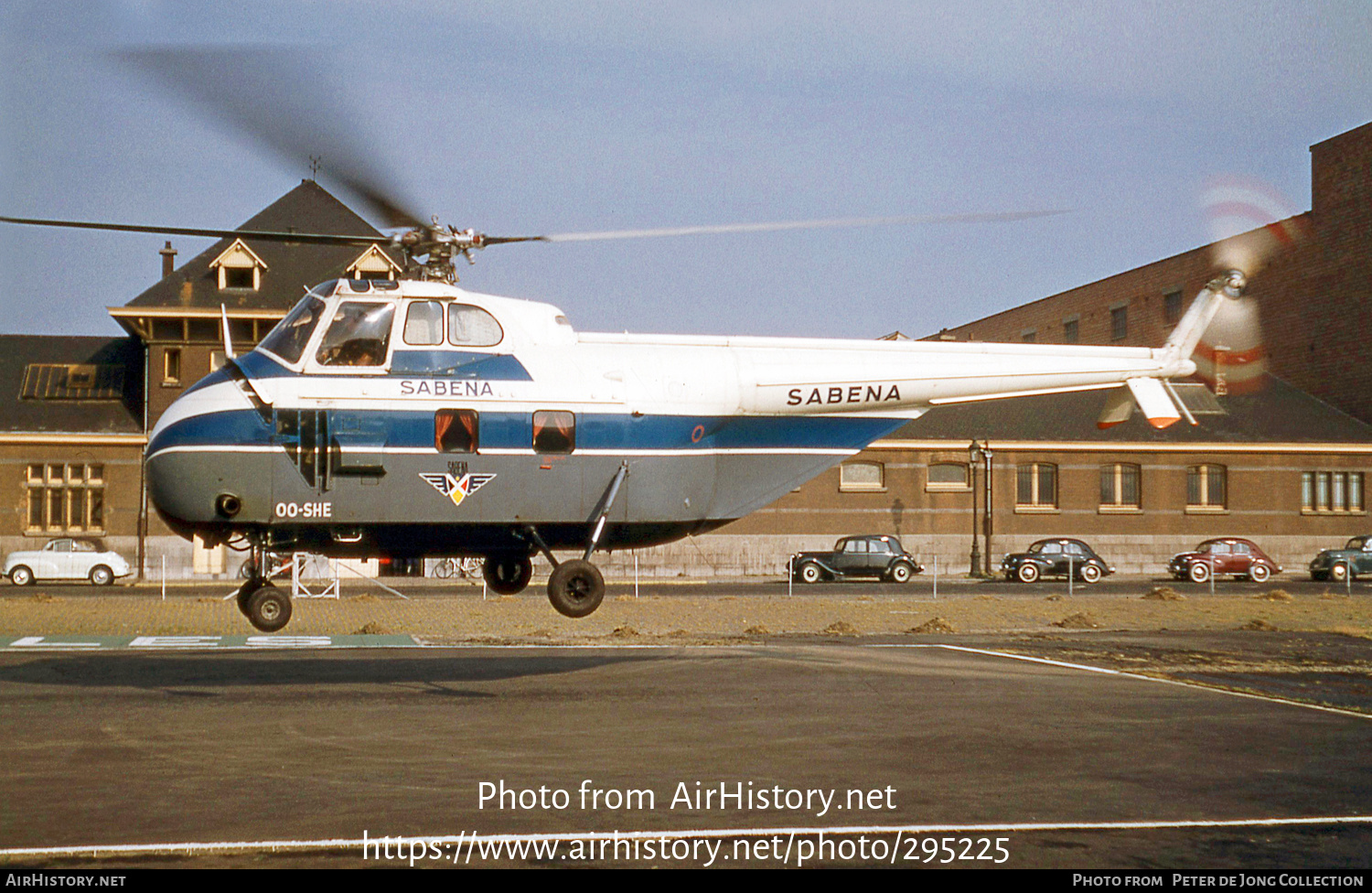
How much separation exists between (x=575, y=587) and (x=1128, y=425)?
51048 mm

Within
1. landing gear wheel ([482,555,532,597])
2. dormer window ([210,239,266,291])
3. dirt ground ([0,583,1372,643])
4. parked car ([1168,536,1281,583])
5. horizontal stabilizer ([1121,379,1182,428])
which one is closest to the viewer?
landing gear wheel ([482,555,532,597])

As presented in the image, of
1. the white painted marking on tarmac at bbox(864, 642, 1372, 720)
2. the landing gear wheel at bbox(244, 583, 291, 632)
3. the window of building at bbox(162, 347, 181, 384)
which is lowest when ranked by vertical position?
the white painted marking on tarmac at bbox(864, 642, 1372, 720)

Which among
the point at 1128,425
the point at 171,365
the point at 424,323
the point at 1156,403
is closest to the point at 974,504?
the point at 1128,425

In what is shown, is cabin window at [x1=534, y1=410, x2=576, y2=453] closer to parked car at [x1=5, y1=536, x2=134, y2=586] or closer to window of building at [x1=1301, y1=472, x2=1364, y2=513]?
parked car at [x1=5, y1=536, x2=134, y2=586]

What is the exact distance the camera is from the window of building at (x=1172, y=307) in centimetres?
7456

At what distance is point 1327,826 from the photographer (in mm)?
10602

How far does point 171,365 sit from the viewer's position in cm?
5238

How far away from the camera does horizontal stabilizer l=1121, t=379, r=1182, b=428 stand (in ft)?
53.6

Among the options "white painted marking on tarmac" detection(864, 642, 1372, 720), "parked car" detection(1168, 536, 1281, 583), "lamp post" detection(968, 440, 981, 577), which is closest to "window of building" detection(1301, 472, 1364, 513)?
"parked car" detection(1168, 536, 1281, 583)

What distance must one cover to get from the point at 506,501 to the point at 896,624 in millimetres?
17558

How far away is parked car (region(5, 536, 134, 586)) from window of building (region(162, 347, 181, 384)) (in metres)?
9.19

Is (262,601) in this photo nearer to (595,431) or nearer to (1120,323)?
(595,431)

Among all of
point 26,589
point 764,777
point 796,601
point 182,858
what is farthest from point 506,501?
point 26,589

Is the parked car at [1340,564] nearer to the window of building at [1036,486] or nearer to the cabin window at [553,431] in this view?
the window of building at [1036,486]
